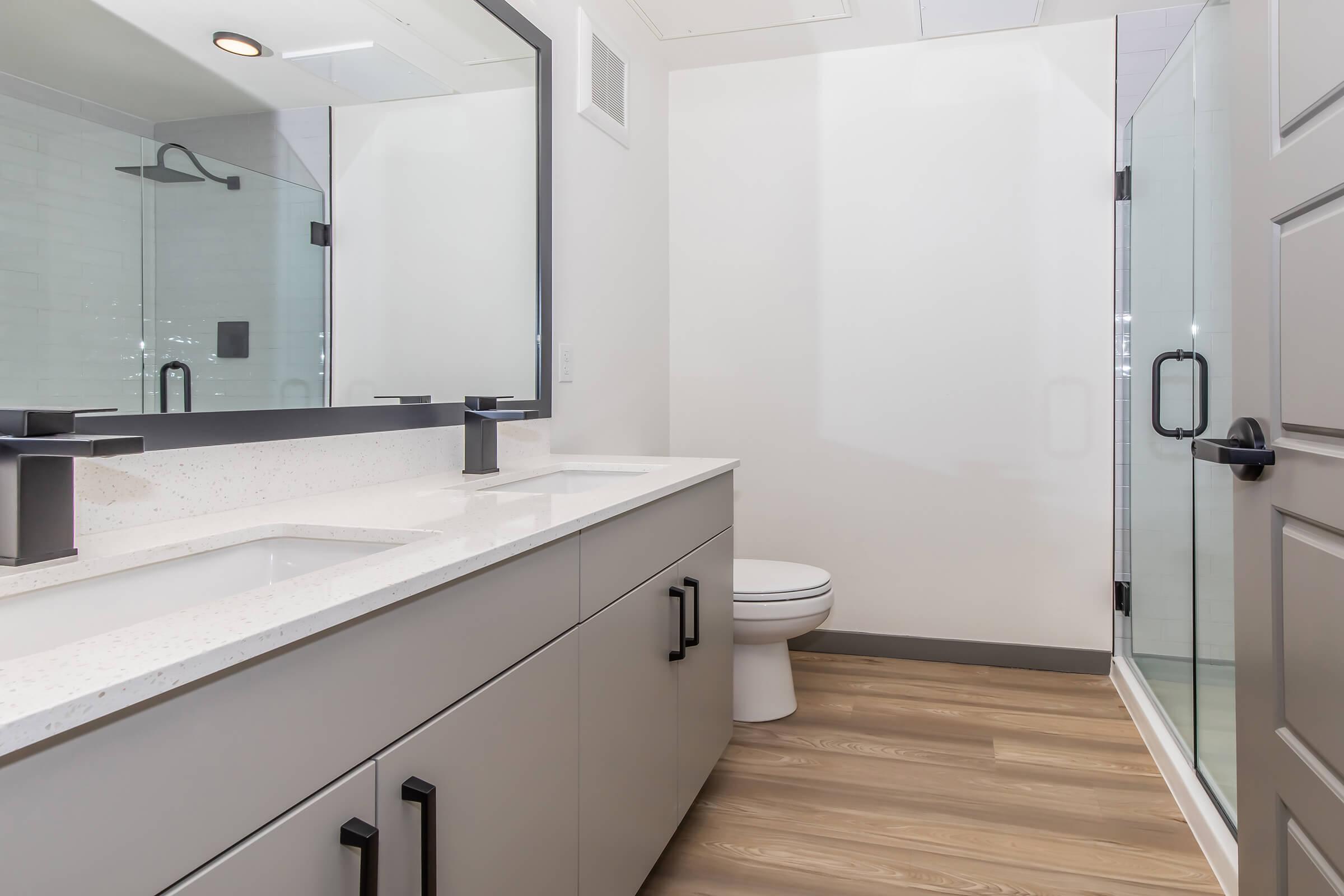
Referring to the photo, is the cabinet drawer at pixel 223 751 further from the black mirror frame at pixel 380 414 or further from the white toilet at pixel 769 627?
the white toilet at pixel 769 627

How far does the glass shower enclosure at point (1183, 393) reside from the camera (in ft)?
5.57

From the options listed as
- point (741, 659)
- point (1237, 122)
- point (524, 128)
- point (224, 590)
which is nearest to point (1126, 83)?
point (1237, 122)

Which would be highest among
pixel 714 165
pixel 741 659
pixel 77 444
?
pixel 714 165

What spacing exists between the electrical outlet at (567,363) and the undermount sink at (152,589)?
1.23m

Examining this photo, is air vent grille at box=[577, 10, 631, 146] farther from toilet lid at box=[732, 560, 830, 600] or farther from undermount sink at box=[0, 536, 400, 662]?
undermount sink at box=[0, 536, 400, 662]

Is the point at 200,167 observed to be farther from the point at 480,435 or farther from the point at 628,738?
the point at 628,738

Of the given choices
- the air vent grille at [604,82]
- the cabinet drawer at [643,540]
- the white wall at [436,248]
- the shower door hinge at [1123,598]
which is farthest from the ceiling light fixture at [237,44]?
the shower door hinge at [1123,598]

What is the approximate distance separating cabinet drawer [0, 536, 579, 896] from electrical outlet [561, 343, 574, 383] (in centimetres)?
138

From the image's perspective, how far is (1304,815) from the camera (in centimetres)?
99

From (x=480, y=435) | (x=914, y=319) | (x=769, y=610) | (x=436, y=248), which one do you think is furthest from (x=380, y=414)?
(x=914, y=319)

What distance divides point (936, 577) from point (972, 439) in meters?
0.51

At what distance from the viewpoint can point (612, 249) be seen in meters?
2.59

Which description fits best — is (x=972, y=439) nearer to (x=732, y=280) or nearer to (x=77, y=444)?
(x=732, y=280)

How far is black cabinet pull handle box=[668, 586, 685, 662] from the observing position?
1.59 meters
